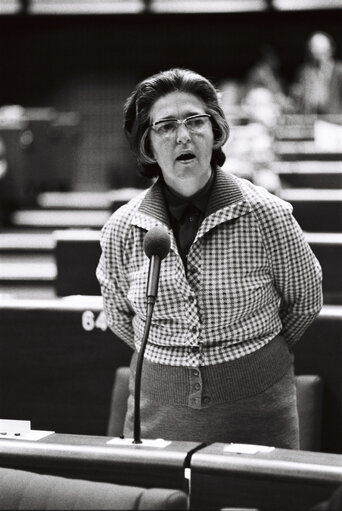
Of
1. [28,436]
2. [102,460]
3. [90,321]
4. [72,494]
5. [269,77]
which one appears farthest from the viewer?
[269,77]

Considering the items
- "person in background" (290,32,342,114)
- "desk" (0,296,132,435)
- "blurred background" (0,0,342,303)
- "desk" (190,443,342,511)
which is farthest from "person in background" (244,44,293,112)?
"desk" (190,443,342,511)

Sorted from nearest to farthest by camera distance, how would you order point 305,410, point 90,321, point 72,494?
1. point 72,494
2. point 305,410
3. point 90,321

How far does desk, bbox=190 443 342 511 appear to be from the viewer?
115cm

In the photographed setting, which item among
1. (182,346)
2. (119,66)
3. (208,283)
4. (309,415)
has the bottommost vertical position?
(309,415)

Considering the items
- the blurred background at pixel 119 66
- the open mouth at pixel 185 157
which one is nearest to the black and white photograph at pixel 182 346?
the open mouth at pixel 185 157

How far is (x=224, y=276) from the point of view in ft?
5.23

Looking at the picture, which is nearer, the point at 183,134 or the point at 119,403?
the point at 183,134

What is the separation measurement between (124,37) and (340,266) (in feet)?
30.1

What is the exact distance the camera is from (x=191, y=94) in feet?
5.41

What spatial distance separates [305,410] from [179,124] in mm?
791

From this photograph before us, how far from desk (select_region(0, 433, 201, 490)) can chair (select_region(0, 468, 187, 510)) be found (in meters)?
0.06

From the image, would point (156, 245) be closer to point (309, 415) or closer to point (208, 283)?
point (208, 283)

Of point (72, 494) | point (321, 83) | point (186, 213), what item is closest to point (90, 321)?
point (186, 213)

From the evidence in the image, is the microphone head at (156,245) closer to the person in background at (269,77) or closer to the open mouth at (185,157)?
the open mouth at (185,157)
